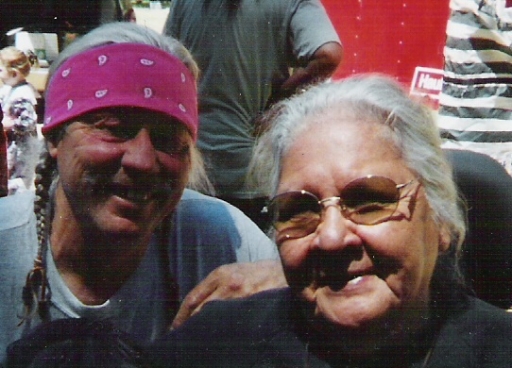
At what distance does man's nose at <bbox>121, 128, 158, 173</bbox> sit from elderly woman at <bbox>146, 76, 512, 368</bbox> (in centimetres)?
23

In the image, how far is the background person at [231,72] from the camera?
2301mm

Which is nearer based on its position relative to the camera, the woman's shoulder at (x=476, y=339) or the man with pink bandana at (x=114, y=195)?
the woman's shoulder at (x=476, y=339)

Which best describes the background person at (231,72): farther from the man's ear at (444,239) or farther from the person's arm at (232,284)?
the man's ear at (444,239)

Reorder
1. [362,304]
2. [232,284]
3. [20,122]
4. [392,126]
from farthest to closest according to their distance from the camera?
[20,122] → [232,284] → [392,126] → [362,304]

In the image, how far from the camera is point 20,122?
7.52 ft

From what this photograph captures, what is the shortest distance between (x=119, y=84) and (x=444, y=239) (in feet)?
2.25

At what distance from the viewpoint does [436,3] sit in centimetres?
352

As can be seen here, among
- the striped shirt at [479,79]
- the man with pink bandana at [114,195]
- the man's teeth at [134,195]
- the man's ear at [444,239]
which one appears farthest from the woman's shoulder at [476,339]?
the striped shirt at [479,79]

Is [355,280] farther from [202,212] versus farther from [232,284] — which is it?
[202,212]

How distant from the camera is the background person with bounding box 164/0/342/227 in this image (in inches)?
90.6

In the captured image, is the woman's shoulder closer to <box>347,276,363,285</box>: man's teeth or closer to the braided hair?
<box>347,276,363,285</box>: man's teeth

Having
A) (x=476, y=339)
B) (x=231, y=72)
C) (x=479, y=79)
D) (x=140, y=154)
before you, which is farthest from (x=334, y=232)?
(x=231, y=72)

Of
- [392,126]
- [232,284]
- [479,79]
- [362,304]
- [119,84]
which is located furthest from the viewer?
[479,79]

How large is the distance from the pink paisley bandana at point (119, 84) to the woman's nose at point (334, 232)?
1.38 ft
